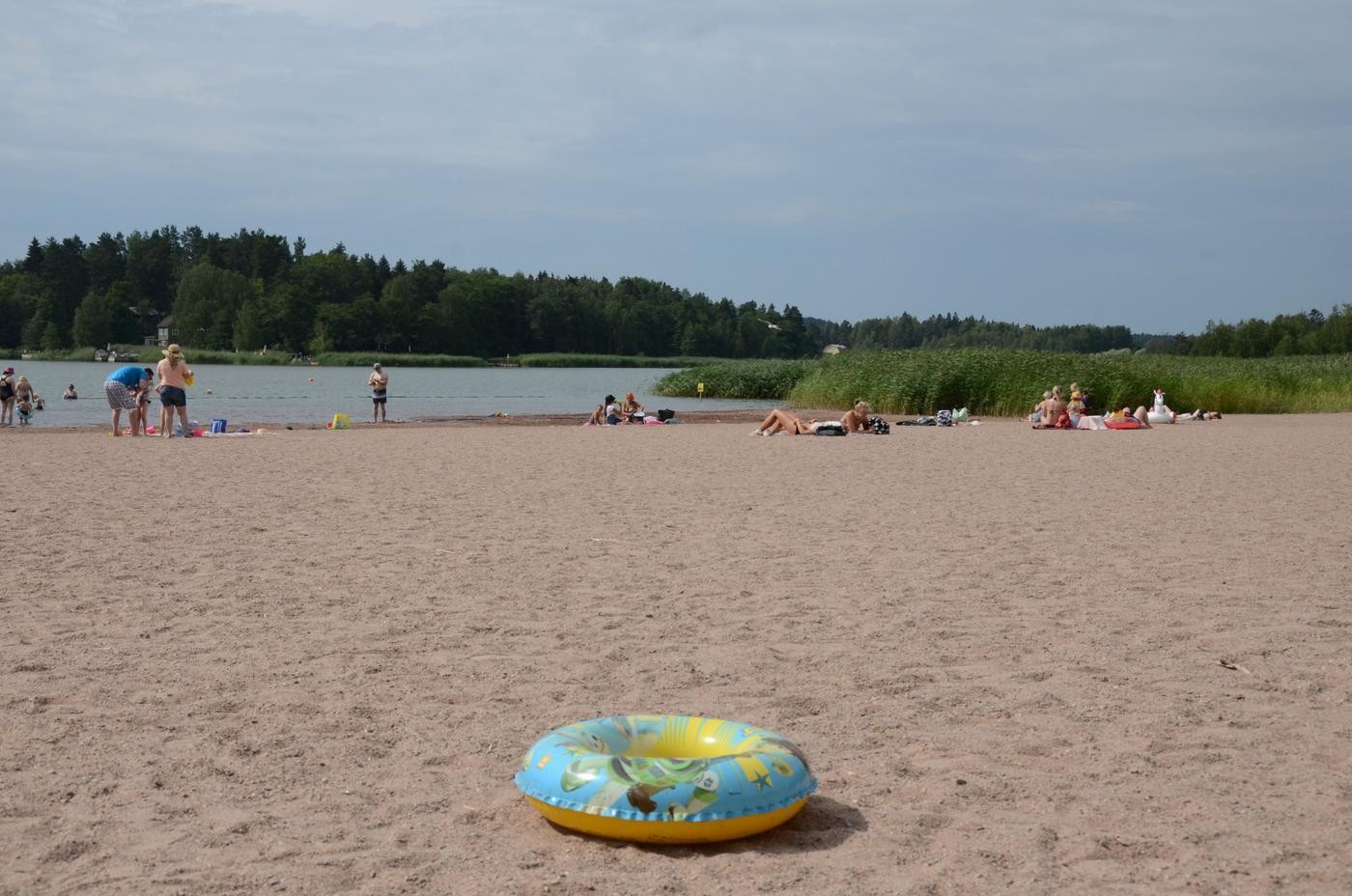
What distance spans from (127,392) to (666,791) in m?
20.8

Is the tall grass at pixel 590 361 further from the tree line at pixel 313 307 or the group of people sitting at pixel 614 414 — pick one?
the group of people sitting at pixel 614 414

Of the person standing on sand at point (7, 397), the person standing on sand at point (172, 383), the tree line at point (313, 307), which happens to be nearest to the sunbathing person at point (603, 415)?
the person standing on sand at point (172, 383)

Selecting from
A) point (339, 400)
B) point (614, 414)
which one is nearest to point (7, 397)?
point (614, 414)

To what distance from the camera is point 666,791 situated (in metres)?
3.74

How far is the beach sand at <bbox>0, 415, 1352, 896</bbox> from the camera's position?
369 cm

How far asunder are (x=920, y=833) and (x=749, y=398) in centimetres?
4578

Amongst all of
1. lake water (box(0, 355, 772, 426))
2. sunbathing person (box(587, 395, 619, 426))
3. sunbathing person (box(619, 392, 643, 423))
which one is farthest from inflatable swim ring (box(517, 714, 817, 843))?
lake water (box(0, 355, 772, 426))

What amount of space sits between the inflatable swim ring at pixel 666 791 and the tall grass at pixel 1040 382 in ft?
106

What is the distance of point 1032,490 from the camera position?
13.7 metres

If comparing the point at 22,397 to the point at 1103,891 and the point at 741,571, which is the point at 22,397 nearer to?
the point at 741,571

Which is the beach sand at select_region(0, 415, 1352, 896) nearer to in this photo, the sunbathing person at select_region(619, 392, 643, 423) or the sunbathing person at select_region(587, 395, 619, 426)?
the sunbathing person at select_region(587, 395, 619, 426)

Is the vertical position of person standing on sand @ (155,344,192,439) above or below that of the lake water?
above

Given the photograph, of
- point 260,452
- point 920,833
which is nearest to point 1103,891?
point 920,833

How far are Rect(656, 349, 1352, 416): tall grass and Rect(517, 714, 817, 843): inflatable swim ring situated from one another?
32186 millimetres
